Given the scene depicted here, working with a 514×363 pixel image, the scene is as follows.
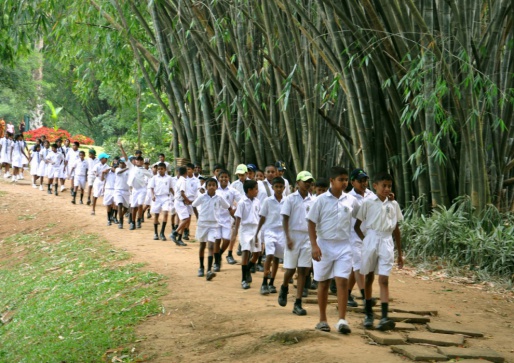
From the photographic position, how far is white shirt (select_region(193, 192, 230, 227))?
944cm

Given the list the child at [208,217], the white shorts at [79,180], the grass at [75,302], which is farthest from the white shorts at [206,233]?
the white shorts at [79,180]

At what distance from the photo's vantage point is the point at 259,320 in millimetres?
7121

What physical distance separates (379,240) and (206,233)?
307 centimetres

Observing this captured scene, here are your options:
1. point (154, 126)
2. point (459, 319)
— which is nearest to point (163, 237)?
point (459, 319)

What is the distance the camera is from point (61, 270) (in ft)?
38.8

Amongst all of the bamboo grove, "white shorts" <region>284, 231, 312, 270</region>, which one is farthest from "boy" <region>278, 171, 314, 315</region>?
the bamboo grove

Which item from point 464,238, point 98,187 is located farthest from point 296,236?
point 98,187

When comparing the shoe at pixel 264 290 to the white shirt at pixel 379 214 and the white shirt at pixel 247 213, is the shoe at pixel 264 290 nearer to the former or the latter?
the white shirt at pixel 247 213

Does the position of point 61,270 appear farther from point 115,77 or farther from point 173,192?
point 115,77

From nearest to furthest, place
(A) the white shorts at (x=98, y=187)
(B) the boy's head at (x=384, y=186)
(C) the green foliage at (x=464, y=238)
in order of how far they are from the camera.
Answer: (B) the boy's head at (x=384, y=186) → (C) the green foliage at (x=464, y=238) → (A) the white shorts at (x=98, y=187)

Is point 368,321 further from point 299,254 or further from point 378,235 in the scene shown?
point 299,254

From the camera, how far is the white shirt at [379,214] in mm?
6863

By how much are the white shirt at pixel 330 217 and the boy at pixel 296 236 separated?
0.67 meters

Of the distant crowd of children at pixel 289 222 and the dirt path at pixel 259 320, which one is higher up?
the distant crowd of children at pixel 289 222
